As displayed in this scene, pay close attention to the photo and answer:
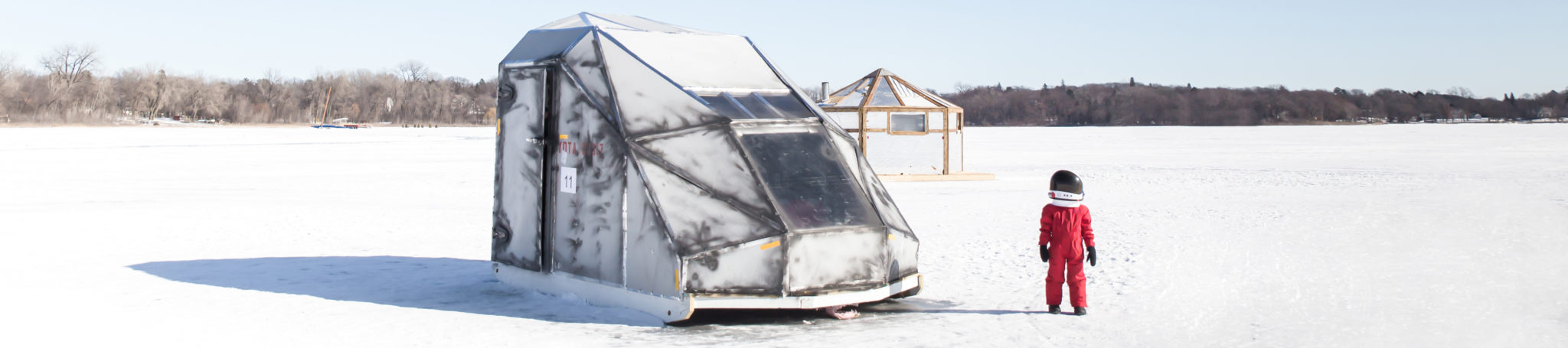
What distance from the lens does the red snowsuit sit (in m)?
6.50

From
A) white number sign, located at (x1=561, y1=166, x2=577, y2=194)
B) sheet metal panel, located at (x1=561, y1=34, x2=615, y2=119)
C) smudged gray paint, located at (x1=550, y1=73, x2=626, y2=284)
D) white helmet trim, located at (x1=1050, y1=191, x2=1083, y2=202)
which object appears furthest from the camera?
white number sign, located at (x1=561, y1=166, x2=577, y2=194)

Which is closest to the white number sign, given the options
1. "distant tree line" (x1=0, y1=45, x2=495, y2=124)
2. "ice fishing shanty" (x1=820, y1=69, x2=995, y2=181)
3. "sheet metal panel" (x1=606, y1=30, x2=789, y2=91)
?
"sheet metal panel" (x1=606, y1=30, x2=789, y2=91)

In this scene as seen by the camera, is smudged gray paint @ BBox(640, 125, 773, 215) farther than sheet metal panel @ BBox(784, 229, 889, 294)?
Yes

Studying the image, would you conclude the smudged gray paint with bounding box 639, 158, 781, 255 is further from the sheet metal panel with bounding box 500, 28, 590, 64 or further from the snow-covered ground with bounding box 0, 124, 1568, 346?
the sheet metal panel with bounding box 500, 28, 590, 64

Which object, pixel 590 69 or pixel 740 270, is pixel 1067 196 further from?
pixel 590 69

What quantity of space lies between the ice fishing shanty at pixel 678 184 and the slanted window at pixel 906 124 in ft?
47.8

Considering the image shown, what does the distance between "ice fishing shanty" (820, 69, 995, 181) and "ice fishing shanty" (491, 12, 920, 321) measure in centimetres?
1444

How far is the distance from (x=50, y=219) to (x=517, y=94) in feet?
26.2

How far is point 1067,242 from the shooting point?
6516mm

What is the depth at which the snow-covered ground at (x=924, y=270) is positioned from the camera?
6.19 meters

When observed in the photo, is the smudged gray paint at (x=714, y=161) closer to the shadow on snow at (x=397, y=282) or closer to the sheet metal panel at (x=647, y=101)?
the sheet metal panel at (x=647, y=101)

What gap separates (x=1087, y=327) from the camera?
6.39 metres

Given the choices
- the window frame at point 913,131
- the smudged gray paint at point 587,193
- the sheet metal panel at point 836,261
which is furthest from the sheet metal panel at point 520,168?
the window frame at point 913,131

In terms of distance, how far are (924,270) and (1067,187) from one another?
2487 mm
